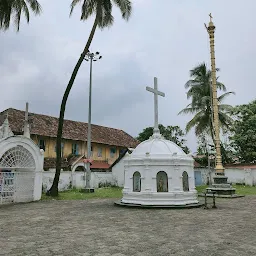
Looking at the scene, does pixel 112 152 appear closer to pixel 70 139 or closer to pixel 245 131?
pixel 70 139

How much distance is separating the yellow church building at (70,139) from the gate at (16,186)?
9.76m

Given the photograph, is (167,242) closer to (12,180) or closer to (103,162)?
(12,180)

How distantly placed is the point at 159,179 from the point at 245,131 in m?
23.0

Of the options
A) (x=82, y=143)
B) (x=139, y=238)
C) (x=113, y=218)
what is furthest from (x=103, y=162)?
(x=139, y=238)

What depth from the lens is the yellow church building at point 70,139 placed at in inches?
1103

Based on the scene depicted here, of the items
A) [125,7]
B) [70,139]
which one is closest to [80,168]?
[70,139]

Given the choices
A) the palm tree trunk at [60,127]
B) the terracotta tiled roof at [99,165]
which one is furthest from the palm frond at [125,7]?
the terracotta tiled roof at [99,165]

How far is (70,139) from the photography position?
101 ft

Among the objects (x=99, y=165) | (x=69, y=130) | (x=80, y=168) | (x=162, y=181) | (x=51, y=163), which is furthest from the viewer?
(x=99, y=165)

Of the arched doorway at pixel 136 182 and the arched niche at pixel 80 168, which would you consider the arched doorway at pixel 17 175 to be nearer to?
the arched doorway at pixel 136 182

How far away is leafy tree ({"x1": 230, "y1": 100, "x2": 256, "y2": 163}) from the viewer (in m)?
32.5

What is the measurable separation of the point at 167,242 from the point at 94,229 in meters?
2.61

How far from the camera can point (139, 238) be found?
7.36 metres

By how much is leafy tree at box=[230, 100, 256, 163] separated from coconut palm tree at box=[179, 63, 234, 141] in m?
2.29
